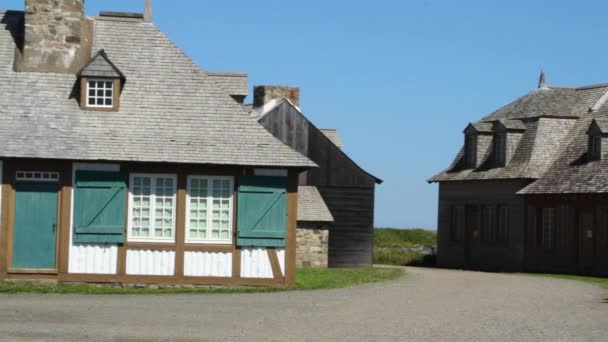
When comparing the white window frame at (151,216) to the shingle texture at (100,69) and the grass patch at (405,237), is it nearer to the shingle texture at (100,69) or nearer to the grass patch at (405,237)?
the shingle texture at (100,69)

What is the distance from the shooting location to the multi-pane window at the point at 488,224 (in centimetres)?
4284

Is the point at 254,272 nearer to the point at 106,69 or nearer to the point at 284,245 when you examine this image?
the point at 284,245

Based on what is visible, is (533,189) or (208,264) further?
(533,189)

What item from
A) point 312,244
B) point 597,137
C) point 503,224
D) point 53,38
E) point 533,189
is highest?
point 53,38

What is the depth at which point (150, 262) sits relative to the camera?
87.5 ft

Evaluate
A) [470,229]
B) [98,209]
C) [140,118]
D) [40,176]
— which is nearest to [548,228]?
[470,229]

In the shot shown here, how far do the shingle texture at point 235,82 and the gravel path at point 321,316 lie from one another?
24.8ft

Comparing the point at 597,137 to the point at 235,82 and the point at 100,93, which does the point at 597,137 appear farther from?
the point at 100,93

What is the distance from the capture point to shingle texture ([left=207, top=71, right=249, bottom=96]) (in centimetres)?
3159

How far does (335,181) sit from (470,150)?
733 centimetres

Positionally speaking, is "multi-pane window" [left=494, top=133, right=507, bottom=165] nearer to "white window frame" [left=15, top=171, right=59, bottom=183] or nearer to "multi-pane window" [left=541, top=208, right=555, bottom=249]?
"multi-pane window" [left=541, top=208, right=555, bottom=249]

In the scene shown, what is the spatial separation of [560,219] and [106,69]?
18.2 metres

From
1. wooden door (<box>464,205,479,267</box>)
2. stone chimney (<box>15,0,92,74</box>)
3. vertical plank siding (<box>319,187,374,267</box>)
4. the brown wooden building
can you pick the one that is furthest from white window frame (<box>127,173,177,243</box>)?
wooden door (<box>464,205,479,267</box>)

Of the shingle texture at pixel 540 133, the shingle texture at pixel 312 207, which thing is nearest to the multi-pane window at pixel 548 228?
the shingle texture at pixel 540 133
